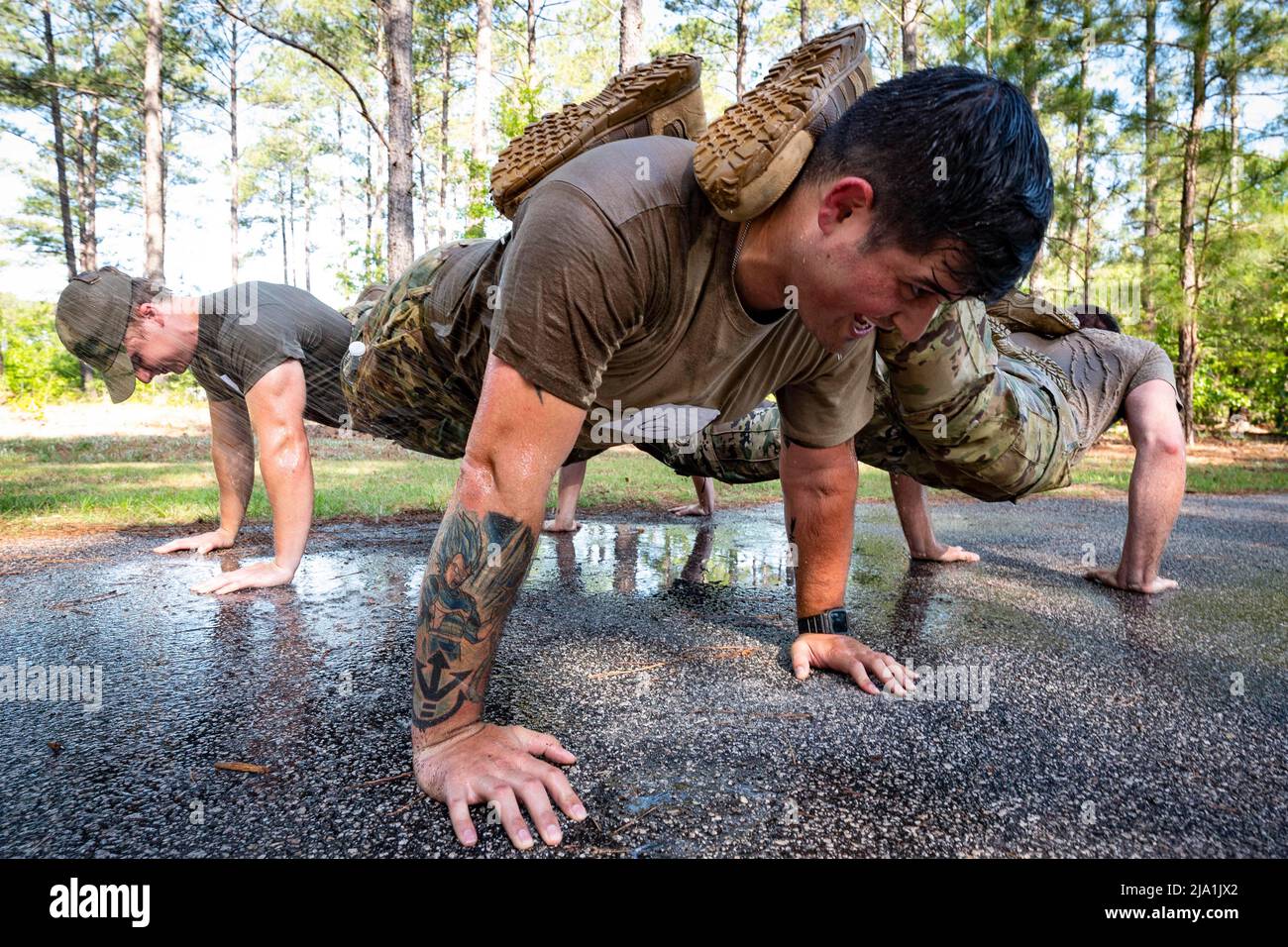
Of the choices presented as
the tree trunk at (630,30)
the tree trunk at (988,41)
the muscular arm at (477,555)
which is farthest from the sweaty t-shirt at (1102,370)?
the tree trunk at (988,41)

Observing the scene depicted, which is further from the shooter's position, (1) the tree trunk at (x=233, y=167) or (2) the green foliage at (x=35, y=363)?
(1) the tree trunk at (x=233, y=167)

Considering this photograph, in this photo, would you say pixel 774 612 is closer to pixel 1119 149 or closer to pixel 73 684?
pixel 73 684

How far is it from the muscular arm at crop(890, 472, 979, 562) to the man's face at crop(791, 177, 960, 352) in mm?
2256

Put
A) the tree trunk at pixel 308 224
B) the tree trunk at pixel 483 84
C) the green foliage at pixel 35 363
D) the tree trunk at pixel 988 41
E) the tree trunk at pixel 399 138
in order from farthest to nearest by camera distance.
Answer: the tree trunk at pixel 308 224, the tree trunk at pixel 483 84, the green foliage at pixel 35 363, the tree trunk at pixel 988 41, the tree trunk at pixel 399 138

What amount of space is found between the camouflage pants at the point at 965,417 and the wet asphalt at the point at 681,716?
0.51 metres

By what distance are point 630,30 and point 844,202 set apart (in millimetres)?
8457

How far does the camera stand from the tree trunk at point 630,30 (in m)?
8.55

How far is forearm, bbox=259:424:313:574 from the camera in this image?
302 cm

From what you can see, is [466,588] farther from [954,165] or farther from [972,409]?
[972,409]

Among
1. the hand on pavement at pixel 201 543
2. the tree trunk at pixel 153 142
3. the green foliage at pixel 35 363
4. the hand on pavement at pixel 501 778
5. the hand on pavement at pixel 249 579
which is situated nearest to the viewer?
the hand on pavement at pixel 501 778

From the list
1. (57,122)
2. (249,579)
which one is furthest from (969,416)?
(57,122)

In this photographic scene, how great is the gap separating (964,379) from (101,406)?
14.6m

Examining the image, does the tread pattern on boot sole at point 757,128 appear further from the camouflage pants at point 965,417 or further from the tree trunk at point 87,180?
the tree trunk at point 87,180
